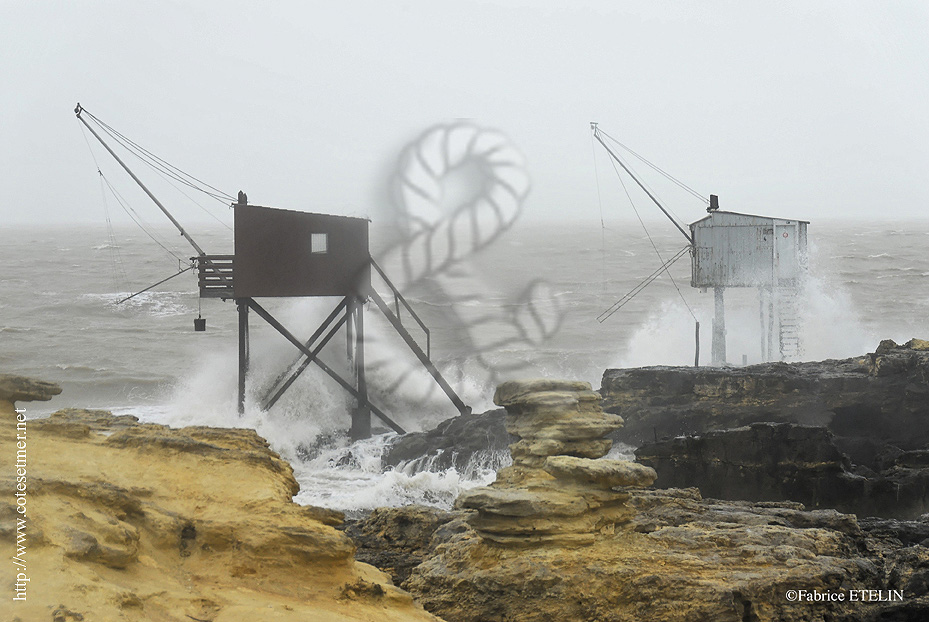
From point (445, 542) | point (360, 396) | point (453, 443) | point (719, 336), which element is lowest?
point (453, 443)

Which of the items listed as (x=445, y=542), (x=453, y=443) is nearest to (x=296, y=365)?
(x=453, y=443)

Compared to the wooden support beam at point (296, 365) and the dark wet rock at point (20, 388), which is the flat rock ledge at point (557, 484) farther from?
the wooden support beam at point (296, 365)

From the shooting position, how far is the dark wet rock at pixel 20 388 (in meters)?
6.67

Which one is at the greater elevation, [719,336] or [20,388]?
[719,336]

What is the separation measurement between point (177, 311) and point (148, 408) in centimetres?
2163

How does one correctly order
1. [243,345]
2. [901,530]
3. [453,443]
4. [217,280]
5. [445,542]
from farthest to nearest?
1. [243,345]
2. [217,280]
3. [453,443]
4. [901,530]
5. [445,542]

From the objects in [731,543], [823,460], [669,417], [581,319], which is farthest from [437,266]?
[581,319]

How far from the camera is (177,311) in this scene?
42.6m

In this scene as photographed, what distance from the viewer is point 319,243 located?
59.0 ft

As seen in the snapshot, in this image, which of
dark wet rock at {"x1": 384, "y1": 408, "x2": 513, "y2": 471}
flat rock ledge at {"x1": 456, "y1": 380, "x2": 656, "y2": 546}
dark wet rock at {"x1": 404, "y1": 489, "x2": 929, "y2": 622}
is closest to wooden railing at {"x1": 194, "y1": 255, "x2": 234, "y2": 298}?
dark wet rock at {"x1": 384, "y1": 408, "x2": 513, "y2": 471}

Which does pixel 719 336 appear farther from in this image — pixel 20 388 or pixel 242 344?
pixel 20 388

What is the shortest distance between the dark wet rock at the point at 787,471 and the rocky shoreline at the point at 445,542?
25 cm

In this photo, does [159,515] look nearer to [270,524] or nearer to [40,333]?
[270,524]

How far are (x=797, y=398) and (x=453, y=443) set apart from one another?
22.5 feet
